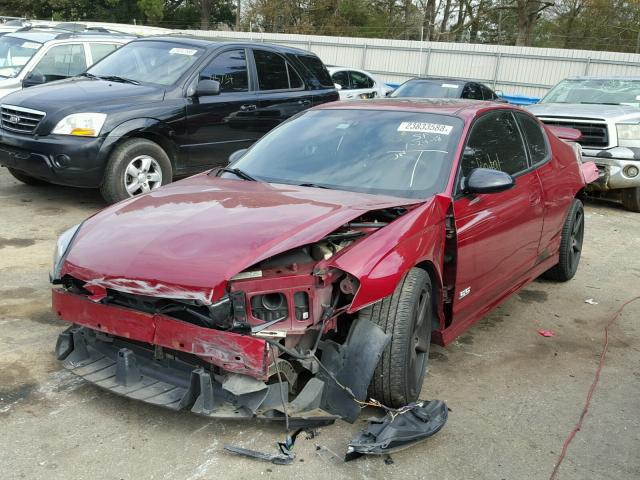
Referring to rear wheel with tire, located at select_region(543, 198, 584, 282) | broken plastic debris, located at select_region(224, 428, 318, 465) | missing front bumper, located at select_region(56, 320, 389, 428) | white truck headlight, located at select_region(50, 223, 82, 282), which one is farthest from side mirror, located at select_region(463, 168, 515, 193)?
white truck headlight, located at select_region(50, 223, 82, 282)

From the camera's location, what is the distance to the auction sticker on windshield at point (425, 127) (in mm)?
4371

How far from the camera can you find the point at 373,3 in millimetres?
43531

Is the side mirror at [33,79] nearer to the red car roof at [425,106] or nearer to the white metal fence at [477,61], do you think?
the red car roof at [425,106]

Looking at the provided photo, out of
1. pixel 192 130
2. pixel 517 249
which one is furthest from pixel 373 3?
pixel 517 249

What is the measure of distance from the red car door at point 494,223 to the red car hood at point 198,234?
21.7 inches

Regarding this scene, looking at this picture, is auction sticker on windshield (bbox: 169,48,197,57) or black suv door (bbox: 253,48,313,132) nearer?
auction sticker on windshield (bbox: 169,48,197,57)

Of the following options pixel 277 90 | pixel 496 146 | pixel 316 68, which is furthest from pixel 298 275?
pixel 316 68

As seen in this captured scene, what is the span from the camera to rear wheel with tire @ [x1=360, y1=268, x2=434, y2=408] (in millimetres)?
3320

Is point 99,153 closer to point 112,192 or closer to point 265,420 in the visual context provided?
point 112,192

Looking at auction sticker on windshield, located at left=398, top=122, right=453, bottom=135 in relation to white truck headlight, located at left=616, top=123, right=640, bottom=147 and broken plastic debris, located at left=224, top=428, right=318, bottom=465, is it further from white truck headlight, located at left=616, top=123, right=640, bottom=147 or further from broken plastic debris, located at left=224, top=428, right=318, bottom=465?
white truck headlight, located at left=616, top=123, right=640, bottom=147

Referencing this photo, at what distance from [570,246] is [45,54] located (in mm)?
8118

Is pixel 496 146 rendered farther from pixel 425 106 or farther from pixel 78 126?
pixel 78 126

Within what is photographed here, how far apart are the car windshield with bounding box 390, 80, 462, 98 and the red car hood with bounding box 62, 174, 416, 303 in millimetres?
9063

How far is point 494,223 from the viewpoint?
14.1 feet
